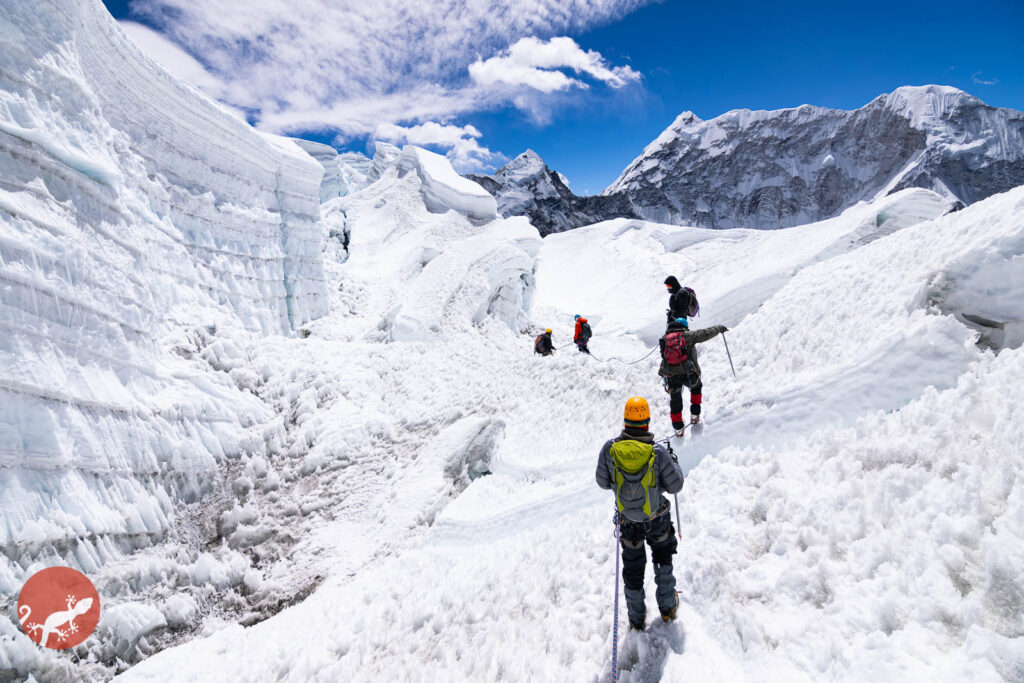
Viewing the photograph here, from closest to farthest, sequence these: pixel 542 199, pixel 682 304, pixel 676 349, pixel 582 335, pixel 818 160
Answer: pixel 676 349, pixel 682 304, pixel 582 335, pixel 818 160, pixel 542 199

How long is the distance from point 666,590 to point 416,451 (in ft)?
27.6

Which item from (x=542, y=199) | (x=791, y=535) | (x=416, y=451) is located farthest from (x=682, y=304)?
(x=542, y=199)

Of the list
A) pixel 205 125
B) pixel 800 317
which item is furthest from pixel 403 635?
pixel 205 125

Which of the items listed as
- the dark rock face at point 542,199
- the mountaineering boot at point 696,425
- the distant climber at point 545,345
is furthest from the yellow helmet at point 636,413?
the dark rock face at point 542,199

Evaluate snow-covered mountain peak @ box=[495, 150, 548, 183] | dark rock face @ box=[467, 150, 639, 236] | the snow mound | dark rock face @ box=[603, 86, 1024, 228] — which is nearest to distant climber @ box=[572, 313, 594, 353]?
the snow mound

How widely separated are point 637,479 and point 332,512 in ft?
25.8

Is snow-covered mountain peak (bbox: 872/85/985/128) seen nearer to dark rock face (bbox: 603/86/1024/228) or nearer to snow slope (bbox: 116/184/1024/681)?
dark rock face (bbox: 603/86/1024/228)

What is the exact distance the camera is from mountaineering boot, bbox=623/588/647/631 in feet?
13.1

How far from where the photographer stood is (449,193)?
3083 centimetres

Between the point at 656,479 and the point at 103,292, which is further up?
the point at 103,292

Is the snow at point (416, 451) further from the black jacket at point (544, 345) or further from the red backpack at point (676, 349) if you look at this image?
the red backpack at point (676, 349)

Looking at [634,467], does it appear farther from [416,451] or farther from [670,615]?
[416,451]

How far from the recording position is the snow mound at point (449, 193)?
30.9 m

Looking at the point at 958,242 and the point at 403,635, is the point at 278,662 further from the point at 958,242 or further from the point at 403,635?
the point at 958,242
